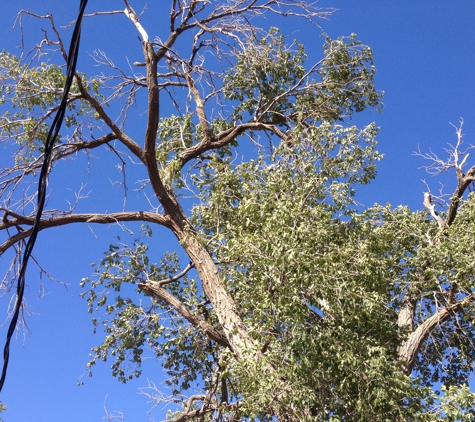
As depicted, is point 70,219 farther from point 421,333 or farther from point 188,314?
point 421,333

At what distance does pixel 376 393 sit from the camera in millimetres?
6004

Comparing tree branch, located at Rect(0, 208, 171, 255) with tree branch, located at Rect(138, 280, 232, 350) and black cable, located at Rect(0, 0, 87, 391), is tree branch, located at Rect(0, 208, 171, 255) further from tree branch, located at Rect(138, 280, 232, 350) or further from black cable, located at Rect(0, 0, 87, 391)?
black cable, located at Rect(0, 0, 87, 391)

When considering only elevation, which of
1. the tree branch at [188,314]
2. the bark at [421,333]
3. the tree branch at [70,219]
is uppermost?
the tree branch at [70,219]

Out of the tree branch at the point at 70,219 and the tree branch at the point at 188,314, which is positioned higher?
the tree branch at the point at 70,219

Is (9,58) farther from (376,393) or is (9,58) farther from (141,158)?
(376,393)

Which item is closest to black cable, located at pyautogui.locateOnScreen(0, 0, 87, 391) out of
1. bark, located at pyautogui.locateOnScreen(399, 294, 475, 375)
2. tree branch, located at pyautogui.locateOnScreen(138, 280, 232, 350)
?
tree branch, located at pyautogui.locateOnScreen(138, 280, 232, 350)

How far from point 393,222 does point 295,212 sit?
12.5 ft

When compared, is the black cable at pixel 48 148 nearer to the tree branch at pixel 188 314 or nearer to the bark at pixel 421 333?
the tree branch at pixel 188 314

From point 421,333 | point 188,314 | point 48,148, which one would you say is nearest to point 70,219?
point 188,314

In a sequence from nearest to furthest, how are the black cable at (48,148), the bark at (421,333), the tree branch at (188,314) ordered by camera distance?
1. the black cable at (48,148)
2. the bark at (421,333)
3. the tree branch at (188,314)

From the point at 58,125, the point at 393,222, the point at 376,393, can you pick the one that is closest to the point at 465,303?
the point at 393,222

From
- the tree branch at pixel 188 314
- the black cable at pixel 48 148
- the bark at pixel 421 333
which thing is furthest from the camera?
the tree branch at pixel 188 314

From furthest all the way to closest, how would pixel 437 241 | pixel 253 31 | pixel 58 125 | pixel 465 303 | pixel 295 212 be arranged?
pixel 253 31 < pixel 437 241 < pixel 465 303 < pixel 295 212 < pixel 58 125

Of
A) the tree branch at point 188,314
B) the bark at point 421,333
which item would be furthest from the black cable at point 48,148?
the bark at point 421,333
